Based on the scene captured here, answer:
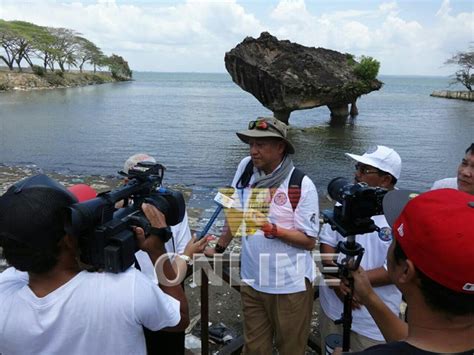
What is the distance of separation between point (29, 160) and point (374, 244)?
57.5 ft

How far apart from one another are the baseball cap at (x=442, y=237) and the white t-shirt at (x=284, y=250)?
149 cm

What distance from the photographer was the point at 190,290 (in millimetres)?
4430

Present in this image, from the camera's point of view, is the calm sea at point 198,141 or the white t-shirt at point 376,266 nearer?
the white t-shirt at point 376,266

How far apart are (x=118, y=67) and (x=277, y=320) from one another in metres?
115

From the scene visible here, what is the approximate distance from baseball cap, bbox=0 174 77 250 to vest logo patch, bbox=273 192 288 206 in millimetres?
1724

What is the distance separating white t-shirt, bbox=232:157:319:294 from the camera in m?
2.93

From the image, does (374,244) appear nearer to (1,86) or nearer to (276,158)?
(276,158)

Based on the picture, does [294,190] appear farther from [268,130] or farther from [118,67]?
[118,67]

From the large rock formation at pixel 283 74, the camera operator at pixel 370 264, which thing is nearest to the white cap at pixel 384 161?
the camera operator at pixel 370 264

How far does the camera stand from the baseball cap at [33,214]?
4.71 ft

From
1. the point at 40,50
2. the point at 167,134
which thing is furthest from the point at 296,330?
the point at 40,50

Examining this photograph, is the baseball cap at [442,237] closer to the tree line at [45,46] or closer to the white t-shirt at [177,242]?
the white t-shirt at [177,242]

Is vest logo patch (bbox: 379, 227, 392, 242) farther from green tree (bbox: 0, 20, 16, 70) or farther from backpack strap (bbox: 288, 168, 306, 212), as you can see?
green tree (bbox: 0, 20, 16, 70)

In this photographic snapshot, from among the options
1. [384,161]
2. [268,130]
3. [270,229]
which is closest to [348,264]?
[270,229]
